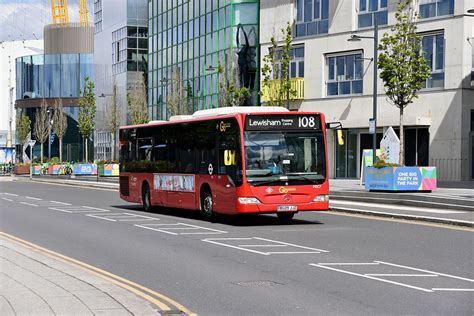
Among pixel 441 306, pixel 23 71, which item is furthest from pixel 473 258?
pixel 23 71

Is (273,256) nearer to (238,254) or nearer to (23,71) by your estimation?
(238,254)

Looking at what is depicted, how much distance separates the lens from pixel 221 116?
22906 millimetres

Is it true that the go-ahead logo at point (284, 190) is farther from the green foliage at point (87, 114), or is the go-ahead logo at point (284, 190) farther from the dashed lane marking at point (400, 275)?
the green foliage at point (87, 114)

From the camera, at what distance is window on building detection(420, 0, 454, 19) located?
143 ft

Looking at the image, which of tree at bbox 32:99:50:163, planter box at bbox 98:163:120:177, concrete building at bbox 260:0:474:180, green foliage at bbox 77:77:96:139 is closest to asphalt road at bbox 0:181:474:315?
concrete building at bbox 260:0:474:180

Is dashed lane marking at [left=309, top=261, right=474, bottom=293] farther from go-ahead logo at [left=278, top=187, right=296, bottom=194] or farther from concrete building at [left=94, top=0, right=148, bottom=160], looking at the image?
concrete building at [left=94, top=0, right=148, bottom=160]

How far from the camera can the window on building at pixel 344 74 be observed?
161 ft

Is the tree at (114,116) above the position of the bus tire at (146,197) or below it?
above

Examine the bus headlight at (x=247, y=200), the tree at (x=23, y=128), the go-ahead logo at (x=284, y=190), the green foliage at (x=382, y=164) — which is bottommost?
the bus headlight at (x=247, y=200)

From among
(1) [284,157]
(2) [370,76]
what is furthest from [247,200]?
(2) [370,76]

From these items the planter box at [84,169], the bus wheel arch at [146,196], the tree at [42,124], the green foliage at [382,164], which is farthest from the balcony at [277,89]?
the tree at [42,124]

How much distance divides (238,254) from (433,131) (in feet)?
101

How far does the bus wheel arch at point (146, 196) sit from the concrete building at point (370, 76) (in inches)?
787

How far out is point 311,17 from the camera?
173 feet
